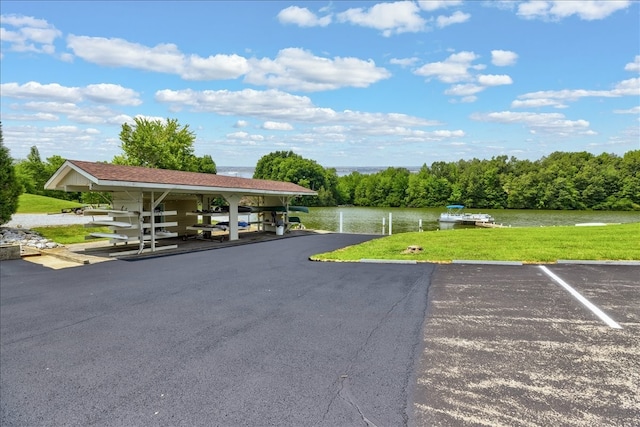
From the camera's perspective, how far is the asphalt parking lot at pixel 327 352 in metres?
2.98

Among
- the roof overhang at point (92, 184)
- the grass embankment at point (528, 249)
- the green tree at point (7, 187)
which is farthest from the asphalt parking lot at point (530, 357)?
the green tree at point (7, 187)

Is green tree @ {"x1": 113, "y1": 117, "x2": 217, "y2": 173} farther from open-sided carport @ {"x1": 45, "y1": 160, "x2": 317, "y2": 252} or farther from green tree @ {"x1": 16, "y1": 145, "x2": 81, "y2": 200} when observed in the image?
open-sided carport @ {"x1": 45, "y1": 160, "x2": 317, "y2": 252}

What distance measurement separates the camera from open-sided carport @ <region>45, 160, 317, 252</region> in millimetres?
11258

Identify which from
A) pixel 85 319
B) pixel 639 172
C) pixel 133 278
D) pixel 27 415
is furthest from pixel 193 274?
pixel 639 172

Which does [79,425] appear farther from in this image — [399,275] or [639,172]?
[639,172]

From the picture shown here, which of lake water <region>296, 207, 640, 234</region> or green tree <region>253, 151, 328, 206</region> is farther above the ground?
green tree <region>253, 151, 328, 206</region>

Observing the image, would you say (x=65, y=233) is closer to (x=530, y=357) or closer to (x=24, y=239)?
(x=24, y=239)

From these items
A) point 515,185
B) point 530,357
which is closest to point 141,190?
point 530,357

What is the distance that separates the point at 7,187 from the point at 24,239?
221 centimetres

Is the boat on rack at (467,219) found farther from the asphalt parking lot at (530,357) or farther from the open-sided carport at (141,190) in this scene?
the asphalt parking lot at (530,357)

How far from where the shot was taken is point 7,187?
45.9 feet

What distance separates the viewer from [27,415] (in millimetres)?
3051

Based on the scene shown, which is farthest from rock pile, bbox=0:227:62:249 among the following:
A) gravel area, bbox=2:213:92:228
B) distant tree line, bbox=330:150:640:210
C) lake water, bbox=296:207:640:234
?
Answer: distant tree line, bbox=330:150:640:210

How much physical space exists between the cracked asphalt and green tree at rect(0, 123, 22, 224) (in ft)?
26.2
